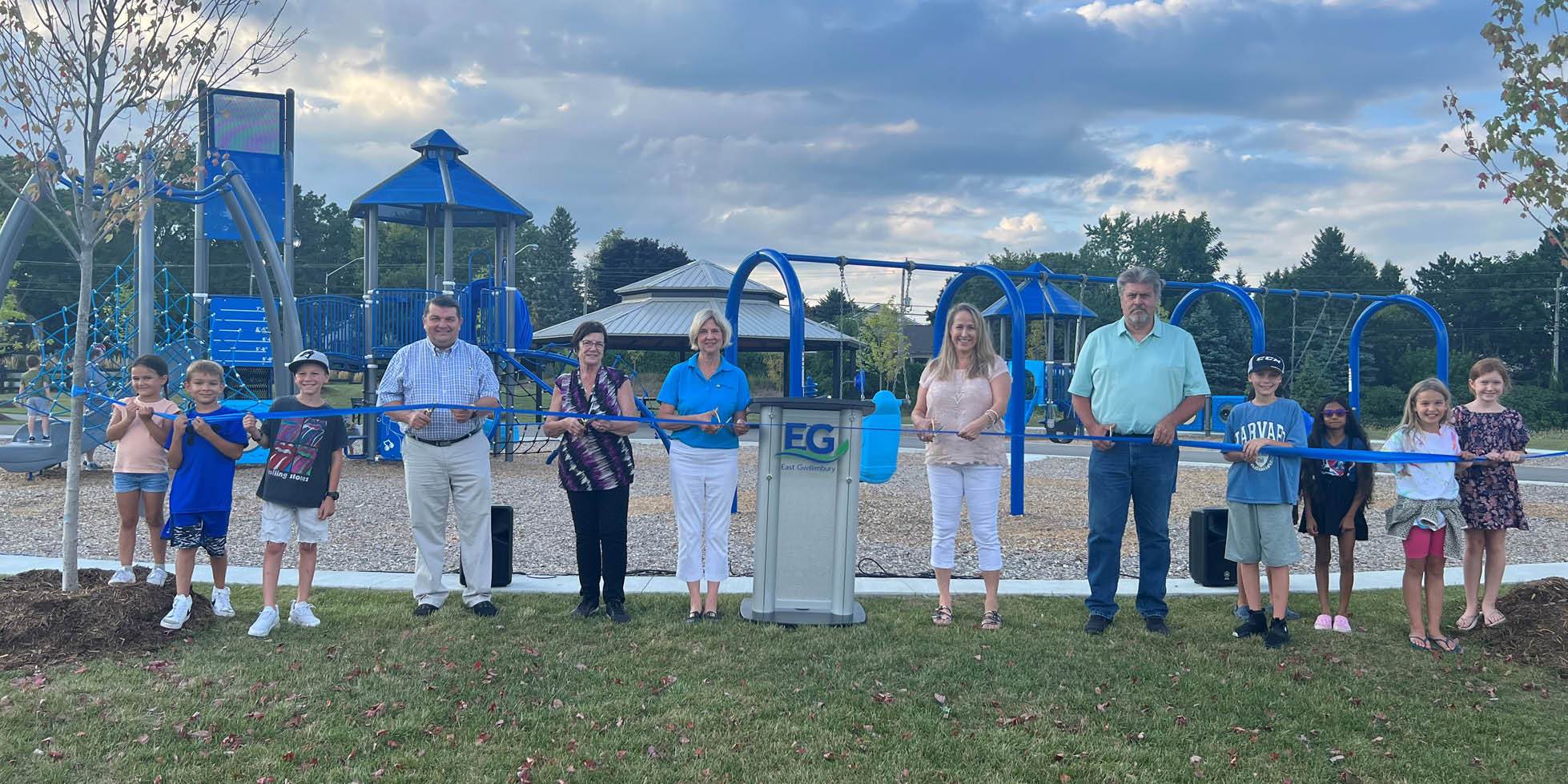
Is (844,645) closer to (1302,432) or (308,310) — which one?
(1302,432)

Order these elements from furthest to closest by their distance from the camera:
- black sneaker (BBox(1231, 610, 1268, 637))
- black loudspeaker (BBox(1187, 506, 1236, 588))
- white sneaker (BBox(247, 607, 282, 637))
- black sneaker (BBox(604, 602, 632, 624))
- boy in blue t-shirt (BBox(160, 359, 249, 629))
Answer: black loudspeaker (BBox(1187, 506, 1236, 588)), black sneaker (BBox(604, 602, 632, 624)), black sneaker (BBox(1231, 610, 1268, 637)), boy in blue t-shirt (BBox(160, 359, 249, 629)), white sneaker (BBox(247, 607, 282, 637))

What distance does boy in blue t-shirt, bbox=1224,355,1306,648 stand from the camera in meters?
5.38

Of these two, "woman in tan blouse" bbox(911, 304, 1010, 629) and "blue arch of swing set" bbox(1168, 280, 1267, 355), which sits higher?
"blue arch of swing set" bbox(1168, 280, 1267, 355)

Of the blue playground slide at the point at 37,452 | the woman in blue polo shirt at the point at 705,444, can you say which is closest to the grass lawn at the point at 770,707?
the woman in blue polo shirt at the point at 705,444

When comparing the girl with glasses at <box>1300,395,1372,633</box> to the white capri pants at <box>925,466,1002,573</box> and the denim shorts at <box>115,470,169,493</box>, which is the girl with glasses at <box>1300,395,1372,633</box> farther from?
the denim shorts at <box>115,470,169,493</box>

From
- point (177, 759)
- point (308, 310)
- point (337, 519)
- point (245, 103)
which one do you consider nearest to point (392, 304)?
point (308, 310)

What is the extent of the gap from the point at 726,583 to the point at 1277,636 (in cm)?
329

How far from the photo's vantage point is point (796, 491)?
5.73m

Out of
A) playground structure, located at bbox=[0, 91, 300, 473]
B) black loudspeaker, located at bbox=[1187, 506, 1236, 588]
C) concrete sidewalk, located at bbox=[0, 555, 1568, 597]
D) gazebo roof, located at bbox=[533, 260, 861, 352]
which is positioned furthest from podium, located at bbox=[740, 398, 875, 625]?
gazebo roof, located at bbox=[533, 260, 861, 352]

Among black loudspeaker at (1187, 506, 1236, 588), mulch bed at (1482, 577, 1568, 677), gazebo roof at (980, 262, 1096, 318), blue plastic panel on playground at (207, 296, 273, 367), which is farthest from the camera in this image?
gazebo roof at (980, 262, 1096, 318)

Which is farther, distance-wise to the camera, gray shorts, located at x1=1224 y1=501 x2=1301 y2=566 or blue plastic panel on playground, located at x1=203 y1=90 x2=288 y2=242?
blue plastic panel on playground, located at x1=203 y1=90 x2=288 y2=242

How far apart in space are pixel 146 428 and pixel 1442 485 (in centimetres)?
681

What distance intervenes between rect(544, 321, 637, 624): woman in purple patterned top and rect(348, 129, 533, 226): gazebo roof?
11.0 metres

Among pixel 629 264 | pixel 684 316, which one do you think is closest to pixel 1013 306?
pixel 684 316
